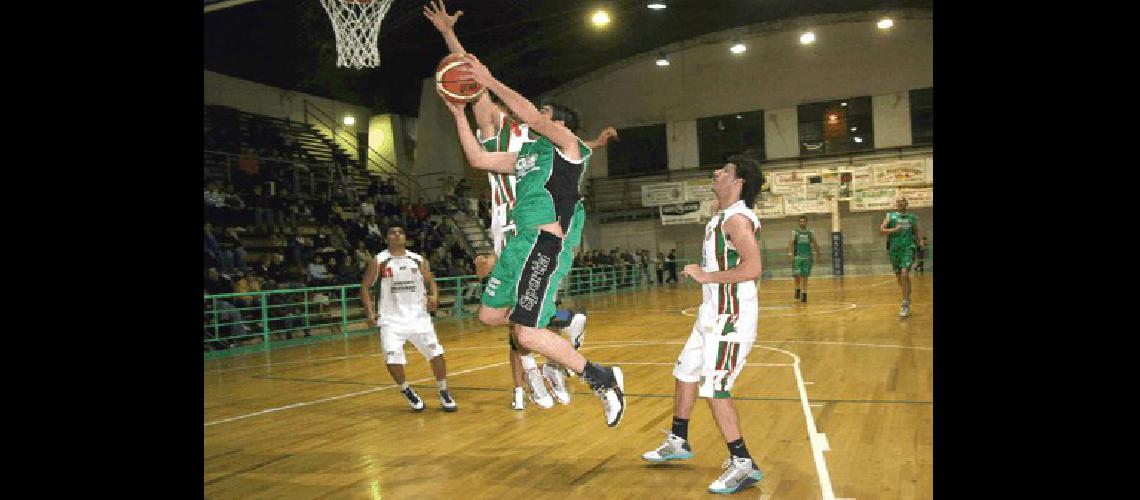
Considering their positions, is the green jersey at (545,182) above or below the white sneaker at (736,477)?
above

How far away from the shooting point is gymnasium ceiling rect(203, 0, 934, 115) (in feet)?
63.8

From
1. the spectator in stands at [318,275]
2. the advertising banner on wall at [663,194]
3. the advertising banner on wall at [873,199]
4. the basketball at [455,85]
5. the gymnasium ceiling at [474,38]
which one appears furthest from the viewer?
the advertising banner on wall at [663,194]

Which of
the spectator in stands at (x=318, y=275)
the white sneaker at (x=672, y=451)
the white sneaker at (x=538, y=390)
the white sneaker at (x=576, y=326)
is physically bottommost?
the white sneaker at (x=672, y=451)

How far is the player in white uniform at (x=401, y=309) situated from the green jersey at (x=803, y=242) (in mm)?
10581

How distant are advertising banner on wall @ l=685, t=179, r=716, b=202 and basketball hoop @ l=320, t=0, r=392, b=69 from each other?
2014cm

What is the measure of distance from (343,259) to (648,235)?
15856mm

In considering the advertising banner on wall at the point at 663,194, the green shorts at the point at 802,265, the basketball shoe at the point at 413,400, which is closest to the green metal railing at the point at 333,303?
the basketball shoe at the point at 413,400

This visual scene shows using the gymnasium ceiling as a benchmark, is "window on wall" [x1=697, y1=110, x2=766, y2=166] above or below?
below

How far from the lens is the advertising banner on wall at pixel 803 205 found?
28562 millimetres

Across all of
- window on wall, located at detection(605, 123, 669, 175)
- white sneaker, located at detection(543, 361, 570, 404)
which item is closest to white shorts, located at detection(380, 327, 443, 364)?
white sneaker, located at detection(543, 361, 570, 404)

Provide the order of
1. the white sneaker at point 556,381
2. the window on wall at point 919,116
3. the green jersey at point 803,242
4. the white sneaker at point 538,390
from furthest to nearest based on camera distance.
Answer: the window on wall at point 919,116 → the green jersey at point 803,242 → the white sneaker at point 538,390 → the white sneaker at point 556,381

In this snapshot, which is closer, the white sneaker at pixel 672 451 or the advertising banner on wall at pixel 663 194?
the white sneaker at pixel 672 451

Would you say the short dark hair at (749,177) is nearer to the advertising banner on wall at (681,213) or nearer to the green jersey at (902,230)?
the green jersey at (902,230)

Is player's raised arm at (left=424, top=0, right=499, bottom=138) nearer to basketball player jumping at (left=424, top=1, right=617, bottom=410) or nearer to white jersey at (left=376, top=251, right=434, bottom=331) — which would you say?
basketball player jumping at (left=424, top=1, right=617, bottom=410)
